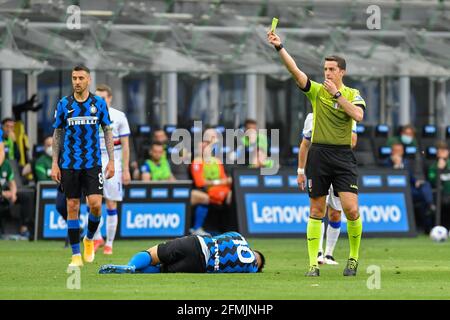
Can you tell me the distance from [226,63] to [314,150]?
38.0ft

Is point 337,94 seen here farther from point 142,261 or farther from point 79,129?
point 79,129

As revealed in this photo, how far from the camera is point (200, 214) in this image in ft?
76.0

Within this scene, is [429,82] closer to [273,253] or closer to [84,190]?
[273,253]

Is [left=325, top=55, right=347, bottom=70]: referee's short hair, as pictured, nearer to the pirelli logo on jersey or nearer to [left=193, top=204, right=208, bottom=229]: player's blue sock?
the pirelli logo on jersey

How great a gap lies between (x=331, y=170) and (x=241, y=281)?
5.28 feet

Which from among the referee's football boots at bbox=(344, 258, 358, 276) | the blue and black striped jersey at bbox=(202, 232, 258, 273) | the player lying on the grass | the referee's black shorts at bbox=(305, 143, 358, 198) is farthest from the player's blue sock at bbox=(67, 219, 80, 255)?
the referee's football boots at bbox=(344, 258, 358, 276)

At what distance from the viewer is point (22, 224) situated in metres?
23.0

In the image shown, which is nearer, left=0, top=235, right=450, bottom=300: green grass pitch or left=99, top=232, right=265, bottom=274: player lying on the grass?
left=0, top=235, right=450, bottom=300: green grass pitch

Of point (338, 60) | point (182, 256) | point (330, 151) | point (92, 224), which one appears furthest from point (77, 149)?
point (338, 60)

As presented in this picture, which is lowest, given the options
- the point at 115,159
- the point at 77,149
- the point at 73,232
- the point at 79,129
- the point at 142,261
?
the point at 142,261

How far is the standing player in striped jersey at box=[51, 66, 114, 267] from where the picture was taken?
1478cm

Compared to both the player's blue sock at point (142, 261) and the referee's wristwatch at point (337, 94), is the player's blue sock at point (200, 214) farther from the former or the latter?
the referee's wristwatch at point (337, 94)

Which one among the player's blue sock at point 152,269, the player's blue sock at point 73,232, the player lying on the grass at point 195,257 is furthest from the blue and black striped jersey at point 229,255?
the player's blue sock at point 73,232

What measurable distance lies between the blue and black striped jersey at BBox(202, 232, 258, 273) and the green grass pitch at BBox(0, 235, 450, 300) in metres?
0.17
